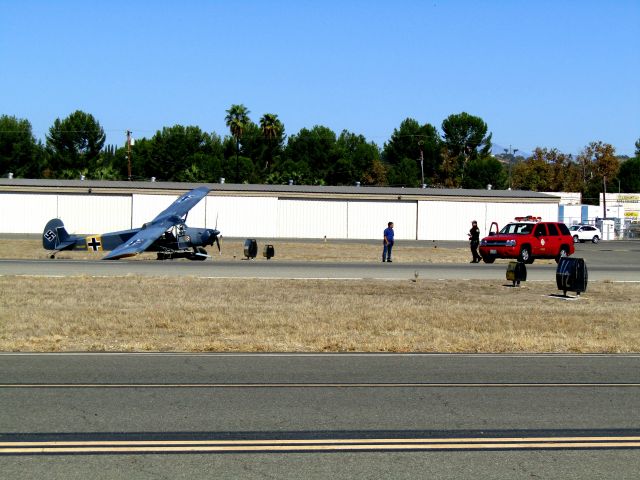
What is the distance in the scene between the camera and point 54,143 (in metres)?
108

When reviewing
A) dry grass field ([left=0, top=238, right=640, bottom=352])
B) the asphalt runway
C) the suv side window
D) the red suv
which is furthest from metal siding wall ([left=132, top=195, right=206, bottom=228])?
dry grass field ([left=0, top=238, right=640, bottom=352])

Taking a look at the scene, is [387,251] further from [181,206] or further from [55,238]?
[55,238]

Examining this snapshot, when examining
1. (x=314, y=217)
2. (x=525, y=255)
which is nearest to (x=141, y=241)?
(x=525, y=255)

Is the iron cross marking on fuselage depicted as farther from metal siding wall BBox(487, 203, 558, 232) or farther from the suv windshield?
metal siding wall BBox(487, 203, 558, 232)

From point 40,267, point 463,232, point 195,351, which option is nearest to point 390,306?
point 195,351

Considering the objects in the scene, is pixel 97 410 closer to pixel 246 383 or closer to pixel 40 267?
pixel 246 383

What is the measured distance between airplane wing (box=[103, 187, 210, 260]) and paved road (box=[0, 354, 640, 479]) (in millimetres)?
20100

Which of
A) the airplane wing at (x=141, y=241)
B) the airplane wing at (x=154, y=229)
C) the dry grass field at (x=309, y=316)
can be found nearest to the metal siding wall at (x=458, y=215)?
the airplane wing at (x=154, y=229)

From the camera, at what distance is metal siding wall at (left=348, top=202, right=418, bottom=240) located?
2771 inches

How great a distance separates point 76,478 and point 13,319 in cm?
1111

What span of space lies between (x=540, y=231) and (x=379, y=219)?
32928mm

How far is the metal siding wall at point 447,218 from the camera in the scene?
70.8 m

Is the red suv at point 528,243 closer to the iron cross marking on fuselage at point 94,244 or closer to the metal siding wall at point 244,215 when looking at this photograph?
the iron cross marking on fuselage at point 94,244

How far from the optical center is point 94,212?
215 ft
